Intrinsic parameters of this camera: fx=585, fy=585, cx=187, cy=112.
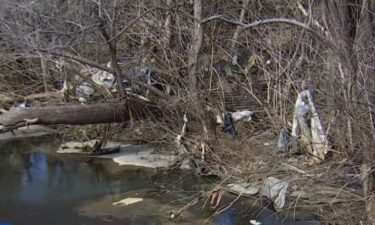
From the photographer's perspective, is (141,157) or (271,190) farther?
(141,157)

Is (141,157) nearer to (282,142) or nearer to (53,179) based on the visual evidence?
(53,179)

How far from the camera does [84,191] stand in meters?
8.19

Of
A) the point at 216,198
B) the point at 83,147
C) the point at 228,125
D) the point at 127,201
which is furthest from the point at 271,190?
the point at 83,147

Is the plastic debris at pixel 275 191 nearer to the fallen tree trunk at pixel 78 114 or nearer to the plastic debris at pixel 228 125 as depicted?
the plastic debris at pixel 228 125

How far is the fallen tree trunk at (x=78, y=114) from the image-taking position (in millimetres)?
8484

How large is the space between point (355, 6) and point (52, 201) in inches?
178

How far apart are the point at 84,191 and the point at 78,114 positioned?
145 centimetres

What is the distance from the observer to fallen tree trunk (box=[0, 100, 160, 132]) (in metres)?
8.48

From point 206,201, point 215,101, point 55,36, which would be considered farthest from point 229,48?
point 206,201

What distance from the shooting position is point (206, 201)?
737 cm

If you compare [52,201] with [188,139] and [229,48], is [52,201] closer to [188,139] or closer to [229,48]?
[188,139]

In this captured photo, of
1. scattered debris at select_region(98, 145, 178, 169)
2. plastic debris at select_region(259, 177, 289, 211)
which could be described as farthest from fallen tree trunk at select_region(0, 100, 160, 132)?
plastic debris at select_region(259, 177, 289, 211)

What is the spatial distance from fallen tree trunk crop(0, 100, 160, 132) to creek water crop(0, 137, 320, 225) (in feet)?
2.56

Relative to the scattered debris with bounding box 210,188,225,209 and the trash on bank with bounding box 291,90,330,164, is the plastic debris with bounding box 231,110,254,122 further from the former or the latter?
the scattered debris with bounding box 210,188,225,209
